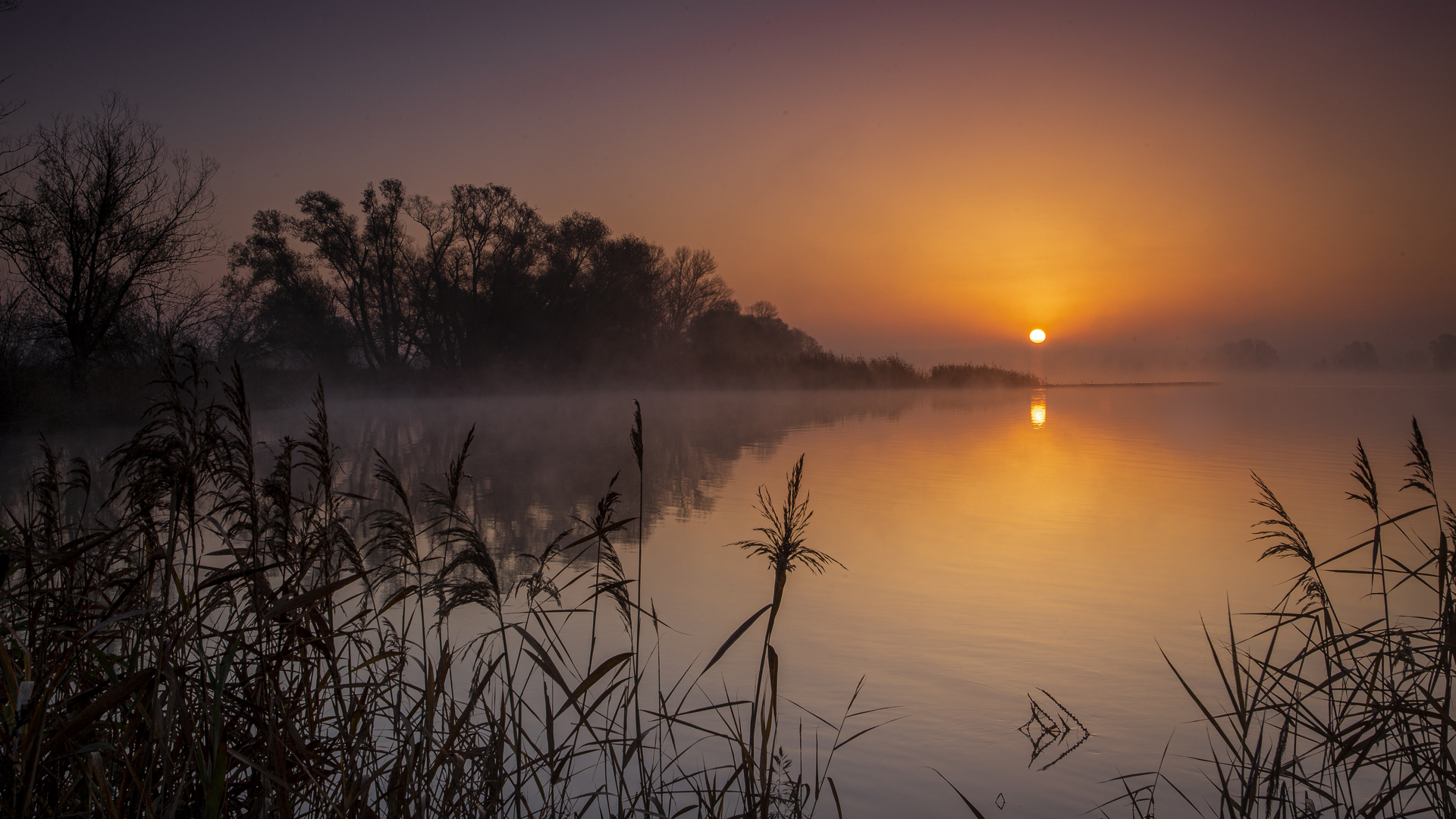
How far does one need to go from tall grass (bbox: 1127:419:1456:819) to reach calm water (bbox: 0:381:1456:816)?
8.3 inches

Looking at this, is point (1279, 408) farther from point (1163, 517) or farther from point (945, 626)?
point (945, 626)

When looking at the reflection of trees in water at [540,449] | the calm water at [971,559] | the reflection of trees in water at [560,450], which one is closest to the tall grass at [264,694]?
the reflection of trees in water at [540,449]

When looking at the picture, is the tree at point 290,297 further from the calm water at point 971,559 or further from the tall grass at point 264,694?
the tall grass at point 264,694

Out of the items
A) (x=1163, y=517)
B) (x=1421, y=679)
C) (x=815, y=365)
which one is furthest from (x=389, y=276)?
(x=1421, y=679)

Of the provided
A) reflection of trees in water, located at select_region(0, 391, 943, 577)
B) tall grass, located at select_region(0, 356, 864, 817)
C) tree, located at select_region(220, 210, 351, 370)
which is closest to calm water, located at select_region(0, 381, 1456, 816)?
reflection of trees in water, located at select_region(0, 391, 943, 577)

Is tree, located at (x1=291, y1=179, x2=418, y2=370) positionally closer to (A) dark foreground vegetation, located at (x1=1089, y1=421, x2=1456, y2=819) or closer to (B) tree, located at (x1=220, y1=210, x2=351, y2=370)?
(B) tree, located at (x1=220, y1=210, x2=351, y2=370)

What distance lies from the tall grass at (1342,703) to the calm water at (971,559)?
0.21 m

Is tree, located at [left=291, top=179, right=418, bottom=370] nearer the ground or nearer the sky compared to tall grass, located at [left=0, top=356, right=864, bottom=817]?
nearer the sky

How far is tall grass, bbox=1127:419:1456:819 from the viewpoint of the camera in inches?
67.4

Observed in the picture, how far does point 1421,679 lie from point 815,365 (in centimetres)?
3237

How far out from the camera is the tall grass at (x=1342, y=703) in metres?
1.71

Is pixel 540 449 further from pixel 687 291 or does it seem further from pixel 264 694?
pixel 687 291

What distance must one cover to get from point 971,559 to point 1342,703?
305cm

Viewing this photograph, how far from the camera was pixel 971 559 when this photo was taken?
511 cm
